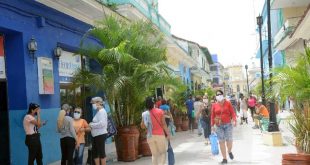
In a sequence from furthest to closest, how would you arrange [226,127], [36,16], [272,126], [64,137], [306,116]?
[272,126] < [36,16] < [226,127] < [64,137] < [306,116]

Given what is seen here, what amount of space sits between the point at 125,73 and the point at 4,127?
331 centimetres

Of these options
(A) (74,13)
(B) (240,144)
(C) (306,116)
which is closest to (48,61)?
(A) (74,13)

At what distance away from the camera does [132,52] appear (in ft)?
40.0

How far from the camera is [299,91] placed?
32.6 ft

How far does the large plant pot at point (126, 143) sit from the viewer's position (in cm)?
1158

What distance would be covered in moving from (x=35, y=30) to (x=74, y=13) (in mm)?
2303

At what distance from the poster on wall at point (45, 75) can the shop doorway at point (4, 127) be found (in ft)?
3.13

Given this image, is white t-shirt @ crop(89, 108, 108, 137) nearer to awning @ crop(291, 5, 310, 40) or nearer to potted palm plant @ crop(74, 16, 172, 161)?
potted palm plant @ crop(74, 16, 172, 161)

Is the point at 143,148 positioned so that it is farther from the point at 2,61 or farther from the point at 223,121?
the point at 2,61

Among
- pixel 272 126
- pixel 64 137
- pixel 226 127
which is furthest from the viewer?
pixel 272 126

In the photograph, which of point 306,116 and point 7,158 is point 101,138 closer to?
point 7,158

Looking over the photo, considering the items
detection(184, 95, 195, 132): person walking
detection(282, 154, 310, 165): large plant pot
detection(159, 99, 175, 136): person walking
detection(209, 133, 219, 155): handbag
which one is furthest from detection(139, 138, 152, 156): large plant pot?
detection(184, 95, 195, 132): person walking

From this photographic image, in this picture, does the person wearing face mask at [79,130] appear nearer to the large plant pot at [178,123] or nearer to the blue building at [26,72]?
the blue building at [26,72]

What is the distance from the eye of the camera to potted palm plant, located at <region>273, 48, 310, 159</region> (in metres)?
7.34
